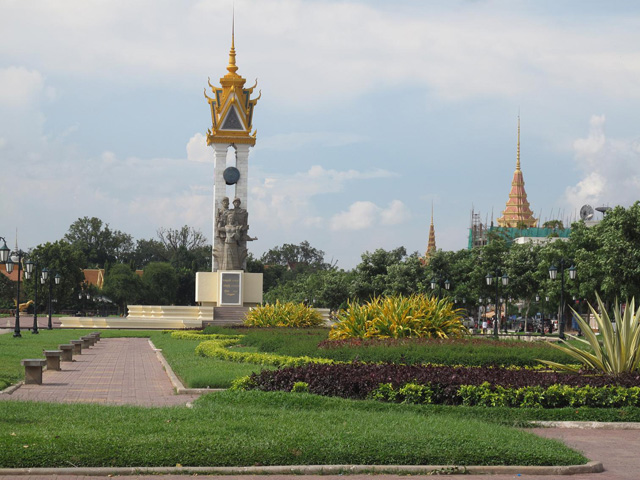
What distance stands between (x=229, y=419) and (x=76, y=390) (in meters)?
6.07

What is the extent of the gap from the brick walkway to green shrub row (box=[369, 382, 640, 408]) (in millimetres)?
3358

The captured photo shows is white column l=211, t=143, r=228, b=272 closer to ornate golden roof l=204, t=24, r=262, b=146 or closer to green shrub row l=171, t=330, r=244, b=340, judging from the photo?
ornate golden roof l=204, t=24, r=262, b=146

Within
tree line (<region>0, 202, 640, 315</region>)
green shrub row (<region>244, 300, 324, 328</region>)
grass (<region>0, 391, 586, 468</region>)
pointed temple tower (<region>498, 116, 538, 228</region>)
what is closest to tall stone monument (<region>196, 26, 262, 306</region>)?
tree line (<region>0, 202, 640, 315</region>)

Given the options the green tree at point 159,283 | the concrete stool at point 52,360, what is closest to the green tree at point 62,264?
the green tree at point 159,283

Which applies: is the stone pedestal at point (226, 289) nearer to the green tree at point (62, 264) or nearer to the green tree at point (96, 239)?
the green tree at point (62, 264)

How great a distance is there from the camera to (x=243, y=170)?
5100 centimetres

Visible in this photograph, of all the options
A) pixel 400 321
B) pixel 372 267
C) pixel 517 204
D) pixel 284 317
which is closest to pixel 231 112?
pixel 372 267

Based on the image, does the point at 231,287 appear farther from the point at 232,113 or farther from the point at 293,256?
the point at 293,256

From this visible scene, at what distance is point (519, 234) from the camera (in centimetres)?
9288

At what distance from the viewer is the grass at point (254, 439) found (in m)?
7.85

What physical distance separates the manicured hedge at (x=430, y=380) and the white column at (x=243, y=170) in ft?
125

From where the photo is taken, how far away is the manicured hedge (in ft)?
38.2

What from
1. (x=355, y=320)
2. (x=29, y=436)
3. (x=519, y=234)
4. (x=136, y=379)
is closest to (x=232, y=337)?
(x=355, y=320)

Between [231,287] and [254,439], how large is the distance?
131 feet
